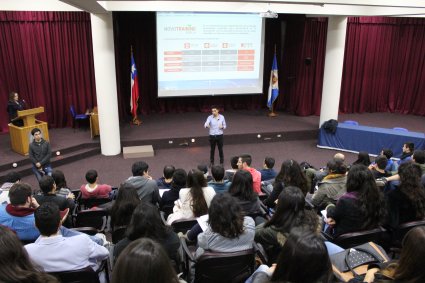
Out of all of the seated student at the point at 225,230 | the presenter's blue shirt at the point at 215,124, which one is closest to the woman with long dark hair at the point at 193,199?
the seated student at the point at 225,230

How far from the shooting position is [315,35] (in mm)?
10852

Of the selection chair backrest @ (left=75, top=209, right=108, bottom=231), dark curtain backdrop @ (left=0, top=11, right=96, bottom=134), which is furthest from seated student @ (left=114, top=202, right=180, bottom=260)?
dark curtain backdrop @ (left=0, top=11, right=96, bottom=134)

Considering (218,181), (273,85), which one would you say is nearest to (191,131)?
(273,85)

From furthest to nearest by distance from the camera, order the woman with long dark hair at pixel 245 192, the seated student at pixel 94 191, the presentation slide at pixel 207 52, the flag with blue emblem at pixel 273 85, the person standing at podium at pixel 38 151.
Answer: the flag with blue emblem at pixel 273 85 → the presentation slide at pixel 207 52 → the person standing at podium at pixel 38 151 → the seated student at pixel 94 191 → the woman with long dark hair at pixel 245 192

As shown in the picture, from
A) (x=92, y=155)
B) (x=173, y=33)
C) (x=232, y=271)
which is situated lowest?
(x=92, y=155)

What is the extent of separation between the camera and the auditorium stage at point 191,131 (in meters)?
8.12

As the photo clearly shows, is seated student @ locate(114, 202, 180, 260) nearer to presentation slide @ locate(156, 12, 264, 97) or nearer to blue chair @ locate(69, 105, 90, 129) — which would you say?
blue chair @ locate(69, 105, 90, 129)

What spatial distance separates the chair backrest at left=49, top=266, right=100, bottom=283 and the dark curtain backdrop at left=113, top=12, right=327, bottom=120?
7.62 metres

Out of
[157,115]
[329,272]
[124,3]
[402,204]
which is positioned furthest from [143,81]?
[329,272]

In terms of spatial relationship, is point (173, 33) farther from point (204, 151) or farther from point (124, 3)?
point (204, 151)

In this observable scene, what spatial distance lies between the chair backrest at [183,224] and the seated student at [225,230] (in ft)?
2.26

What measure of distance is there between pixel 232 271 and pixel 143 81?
8.29 m

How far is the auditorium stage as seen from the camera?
8117 millimetres

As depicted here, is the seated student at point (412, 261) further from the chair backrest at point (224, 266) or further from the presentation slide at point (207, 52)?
the presentation slide at point (207, 52)
